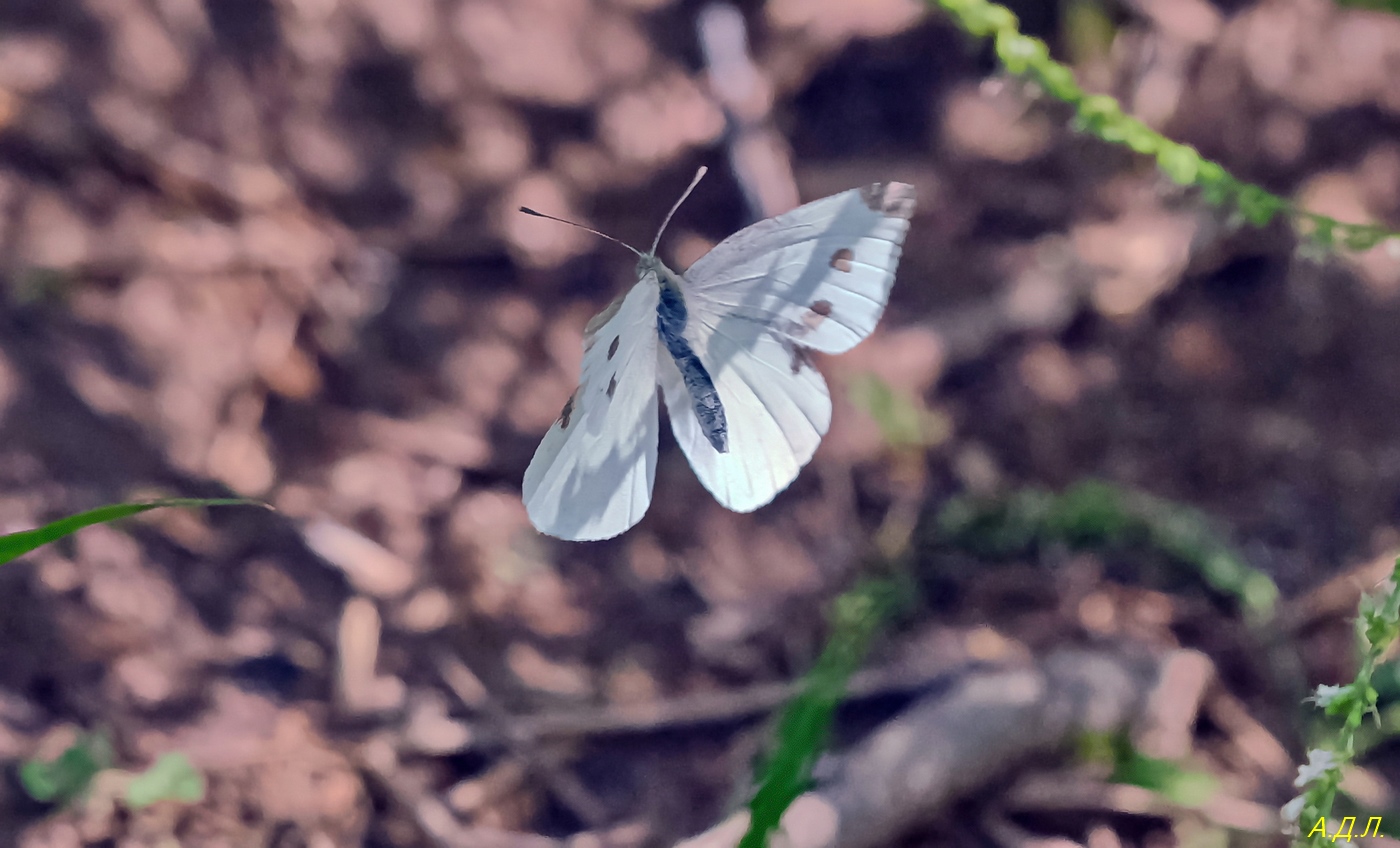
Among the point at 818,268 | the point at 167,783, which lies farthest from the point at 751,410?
the point at 167,783

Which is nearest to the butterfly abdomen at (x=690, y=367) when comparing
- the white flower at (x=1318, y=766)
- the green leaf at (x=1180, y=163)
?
the green leaf at (x=1180, y=163)

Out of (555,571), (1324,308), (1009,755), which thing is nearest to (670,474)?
(555,571)

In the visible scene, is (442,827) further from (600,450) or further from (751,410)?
(751,410)

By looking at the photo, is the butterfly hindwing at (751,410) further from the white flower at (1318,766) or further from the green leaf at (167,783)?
the green leaf at (167,783)

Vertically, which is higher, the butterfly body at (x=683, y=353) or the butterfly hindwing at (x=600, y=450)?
the butterfly body at (x=683, y=353)

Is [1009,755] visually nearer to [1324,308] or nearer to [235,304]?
[1324,308]

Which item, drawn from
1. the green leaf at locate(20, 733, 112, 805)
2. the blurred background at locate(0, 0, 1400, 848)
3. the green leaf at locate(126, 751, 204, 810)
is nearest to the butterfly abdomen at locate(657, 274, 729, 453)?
the blurred background at locate(0, 0, 1400, 848)
